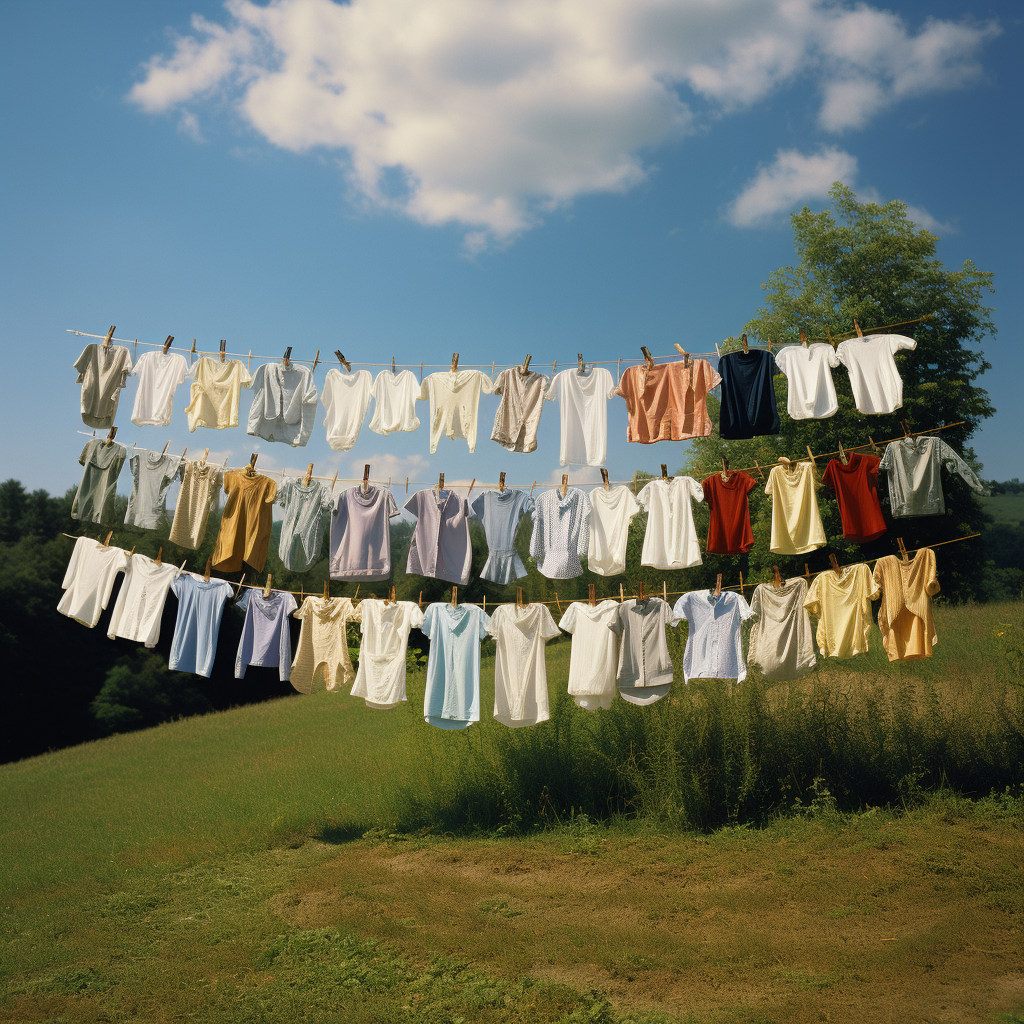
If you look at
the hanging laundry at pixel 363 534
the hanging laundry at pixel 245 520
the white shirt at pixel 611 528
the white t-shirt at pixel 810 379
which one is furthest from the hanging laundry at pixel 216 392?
the white t-shirt at pixel 810 379

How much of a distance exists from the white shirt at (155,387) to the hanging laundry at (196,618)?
208cm

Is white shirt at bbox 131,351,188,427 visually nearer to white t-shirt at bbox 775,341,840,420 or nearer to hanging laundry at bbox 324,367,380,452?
hanging laundry at bbox 324,367,380,452

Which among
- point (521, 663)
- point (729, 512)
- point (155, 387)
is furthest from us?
point (155, 387)

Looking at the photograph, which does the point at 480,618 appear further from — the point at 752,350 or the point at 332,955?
the point at 752,350

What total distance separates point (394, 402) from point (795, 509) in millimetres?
5077

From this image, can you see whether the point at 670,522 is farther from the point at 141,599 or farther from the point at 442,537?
the point at 141,599

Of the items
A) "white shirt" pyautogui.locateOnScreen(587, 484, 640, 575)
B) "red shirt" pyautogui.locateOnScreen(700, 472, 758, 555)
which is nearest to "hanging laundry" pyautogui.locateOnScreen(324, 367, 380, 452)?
"white shirt" pyautogui.locateOnScreen(587, 484, 640, 575)

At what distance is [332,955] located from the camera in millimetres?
7371

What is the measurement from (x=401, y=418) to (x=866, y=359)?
556 cm

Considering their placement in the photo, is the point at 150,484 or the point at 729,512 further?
the point at 150,484

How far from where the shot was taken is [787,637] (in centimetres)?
891

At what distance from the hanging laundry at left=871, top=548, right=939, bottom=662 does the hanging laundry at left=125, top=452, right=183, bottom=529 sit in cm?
872

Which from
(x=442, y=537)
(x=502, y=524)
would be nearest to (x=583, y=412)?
(x=502, y=524)

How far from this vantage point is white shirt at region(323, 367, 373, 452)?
9688 mm
